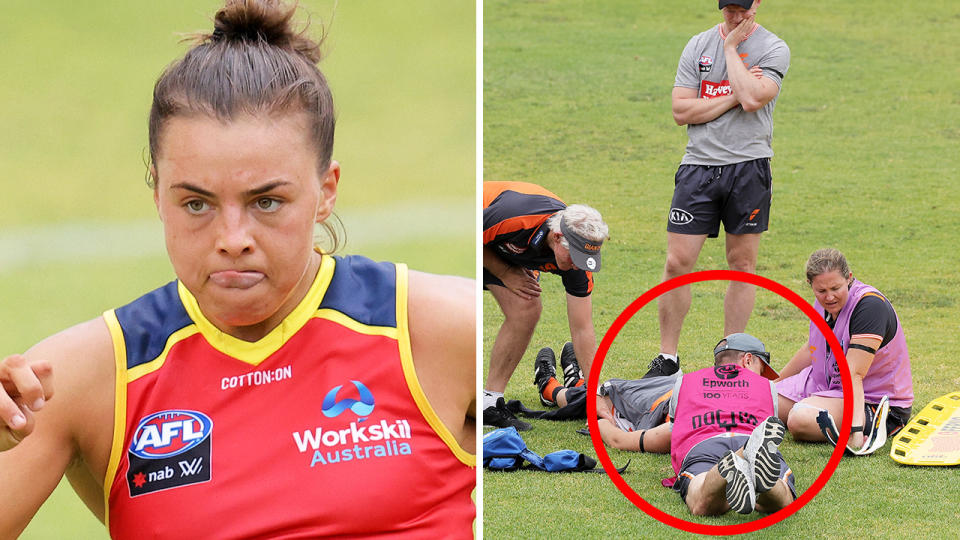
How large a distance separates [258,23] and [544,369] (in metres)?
3.17

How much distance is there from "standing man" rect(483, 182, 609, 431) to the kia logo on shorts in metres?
0.55

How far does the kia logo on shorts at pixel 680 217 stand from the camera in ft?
17.0

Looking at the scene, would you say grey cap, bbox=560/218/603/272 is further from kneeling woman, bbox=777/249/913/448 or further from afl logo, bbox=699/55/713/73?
afl logo, bbox=699/55/713/73

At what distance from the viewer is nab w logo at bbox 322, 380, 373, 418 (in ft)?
6.55

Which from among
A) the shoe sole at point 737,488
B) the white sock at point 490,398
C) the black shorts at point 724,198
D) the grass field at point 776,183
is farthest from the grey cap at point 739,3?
the shoe sole at point 737,488

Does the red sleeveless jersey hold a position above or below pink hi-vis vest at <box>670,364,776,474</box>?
above

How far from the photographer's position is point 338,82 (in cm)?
1232

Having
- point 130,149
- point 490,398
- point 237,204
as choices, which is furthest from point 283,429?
point 130,149

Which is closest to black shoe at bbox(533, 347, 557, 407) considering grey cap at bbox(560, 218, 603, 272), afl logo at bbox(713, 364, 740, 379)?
grey cap at bbox(560, 218, 603, 272)

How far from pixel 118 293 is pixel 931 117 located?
7.19m

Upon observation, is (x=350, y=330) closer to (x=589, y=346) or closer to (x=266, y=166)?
(x=266, y=166)

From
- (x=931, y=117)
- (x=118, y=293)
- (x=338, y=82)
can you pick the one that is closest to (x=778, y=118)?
(x=931, y=117)

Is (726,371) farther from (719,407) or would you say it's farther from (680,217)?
(680,217)

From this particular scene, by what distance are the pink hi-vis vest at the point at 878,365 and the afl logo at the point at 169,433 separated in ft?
9.56
